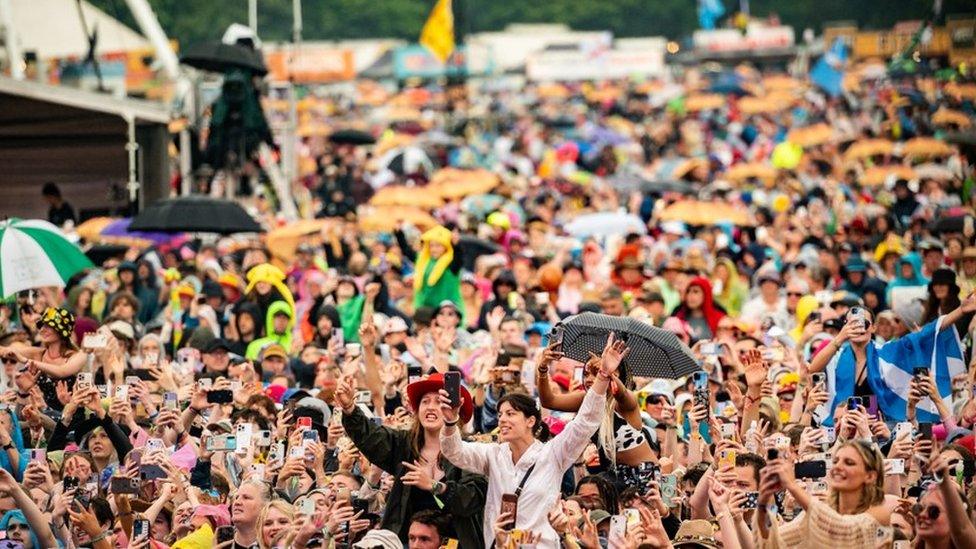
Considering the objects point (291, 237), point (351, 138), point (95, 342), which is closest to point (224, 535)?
point (95, 342)

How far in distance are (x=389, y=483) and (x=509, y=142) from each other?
113 feet

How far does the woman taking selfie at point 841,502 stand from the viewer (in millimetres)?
7941

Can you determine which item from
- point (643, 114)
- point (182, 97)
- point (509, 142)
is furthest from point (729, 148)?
point (182, 97)

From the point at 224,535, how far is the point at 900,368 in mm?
3955

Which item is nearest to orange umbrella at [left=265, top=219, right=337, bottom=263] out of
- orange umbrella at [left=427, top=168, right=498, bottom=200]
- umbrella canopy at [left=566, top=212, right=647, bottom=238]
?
umbrella canopy at [left=566, top=212, right=647, bottom=238]

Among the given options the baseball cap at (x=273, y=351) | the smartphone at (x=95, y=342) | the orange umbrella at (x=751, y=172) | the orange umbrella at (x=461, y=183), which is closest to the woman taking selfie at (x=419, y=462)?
the smartphone at (x=95, y=342)

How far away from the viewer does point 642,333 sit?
11.2 metres

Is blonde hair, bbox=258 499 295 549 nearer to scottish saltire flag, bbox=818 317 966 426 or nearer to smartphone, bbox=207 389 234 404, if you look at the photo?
smartphone, bbox=207 389 234 404

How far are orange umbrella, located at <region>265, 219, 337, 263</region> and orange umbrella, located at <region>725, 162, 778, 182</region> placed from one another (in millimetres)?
11549

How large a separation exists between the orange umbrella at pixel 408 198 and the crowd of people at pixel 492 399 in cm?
302

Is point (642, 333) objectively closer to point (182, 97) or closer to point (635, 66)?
point (182, 97)

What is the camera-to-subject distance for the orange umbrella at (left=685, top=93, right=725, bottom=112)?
159 feet

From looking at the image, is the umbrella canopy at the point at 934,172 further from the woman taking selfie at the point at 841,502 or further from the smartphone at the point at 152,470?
the woman taking selfie at the point at 841,502

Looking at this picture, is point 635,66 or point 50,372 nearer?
point 50,372
